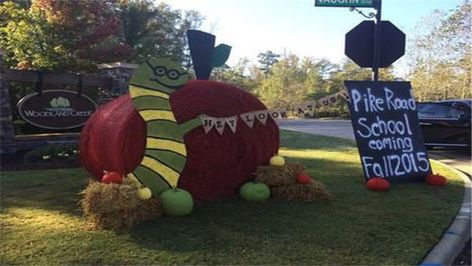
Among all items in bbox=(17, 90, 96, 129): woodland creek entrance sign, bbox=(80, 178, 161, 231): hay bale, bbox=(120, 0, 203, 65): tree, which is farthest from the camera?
bbox=(120, 0, 203, 65): tree

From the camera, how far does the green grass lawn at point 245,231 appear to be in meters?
3.95

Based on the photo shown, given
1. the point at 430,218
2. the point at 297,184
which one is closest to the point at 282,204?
the point at 297,184

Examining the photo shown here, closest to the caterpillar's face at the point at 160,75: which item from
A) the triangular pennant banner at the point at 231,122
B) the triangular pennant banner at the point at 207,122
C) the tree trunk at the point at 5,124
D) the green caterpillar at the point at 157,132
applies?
the green caterpillar at the point at 157,132

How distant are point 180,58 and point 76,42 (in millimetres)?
15836

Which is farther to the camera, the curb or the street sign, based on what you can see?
the street sign

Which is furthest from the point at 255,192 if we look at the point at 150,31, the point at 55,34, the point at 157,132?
the point at 150,31

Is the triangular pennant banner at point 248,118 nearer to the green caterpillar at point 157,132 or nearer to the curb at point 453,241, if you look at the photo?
the green caterpillar at point 157,132

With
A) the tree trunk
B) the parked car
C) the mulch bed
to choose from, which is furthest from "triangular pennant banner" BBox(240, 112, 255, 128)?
the parked car

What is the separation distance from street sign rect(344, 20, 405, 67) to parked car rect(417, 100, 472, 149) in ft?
12.1

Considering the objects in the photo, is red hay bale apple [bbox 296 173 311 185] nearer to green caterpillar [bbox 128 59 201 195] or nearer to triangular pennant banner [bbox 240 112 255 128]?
triangular pennant banner [bbox 240 112 255 128]

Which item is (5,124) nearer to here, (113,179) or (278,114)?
(113,179)

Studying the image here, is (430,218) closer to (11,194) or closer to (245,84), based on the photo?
(11,194)

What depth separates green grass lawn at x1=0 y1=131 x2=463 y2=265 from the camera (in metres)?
3.95

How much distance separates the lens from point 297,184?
5926 millimetres
